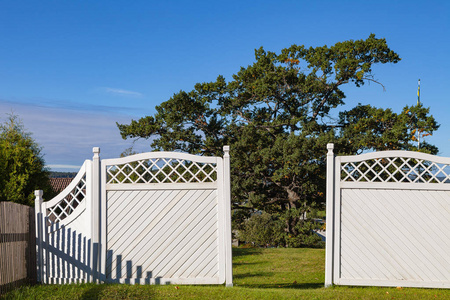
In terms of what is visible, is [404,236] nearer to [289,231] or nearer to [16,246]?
[16,246]

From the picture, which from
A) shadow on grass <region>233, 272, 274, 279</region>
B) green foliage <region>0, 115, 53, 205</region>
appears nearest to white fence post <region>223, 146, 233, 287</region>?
shadow on grass <region>233, 272, 274, 279</region>

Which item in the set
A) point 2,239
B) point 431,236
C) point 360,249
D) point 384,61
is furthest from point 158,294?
point 384,61

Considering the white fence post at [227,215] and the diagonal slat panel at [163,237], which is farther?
the diagonal slat panel at [163,237]

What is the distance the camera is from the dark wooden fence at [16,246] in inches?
247

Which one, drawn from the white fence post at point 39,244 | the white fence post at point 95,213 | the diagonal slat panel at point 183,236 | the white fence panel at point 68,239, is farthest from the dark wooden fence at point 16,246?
the diagonal slat panel at point 183,236

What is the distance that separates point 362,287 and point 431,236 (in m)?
1.45

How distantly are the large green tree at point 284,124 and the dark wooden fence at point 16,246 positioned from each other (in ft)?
33.7

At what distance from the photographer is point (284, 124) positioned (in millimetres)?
17766

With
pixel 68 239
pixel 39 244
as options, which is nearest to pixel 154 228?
pixel 68 239

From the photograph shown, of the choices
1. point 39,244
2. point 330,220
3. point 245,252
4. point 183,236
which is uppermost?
point 330,220

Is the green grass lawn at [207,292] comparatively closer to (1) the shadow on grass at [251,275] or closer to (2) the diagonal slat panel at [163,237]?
(2) the diagonal slat panel at [163,237]

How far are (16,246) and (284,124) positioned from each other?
1275cm

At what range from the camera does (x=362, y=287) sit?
7.22 metres

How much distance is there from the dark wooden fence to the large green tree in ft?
33.7
